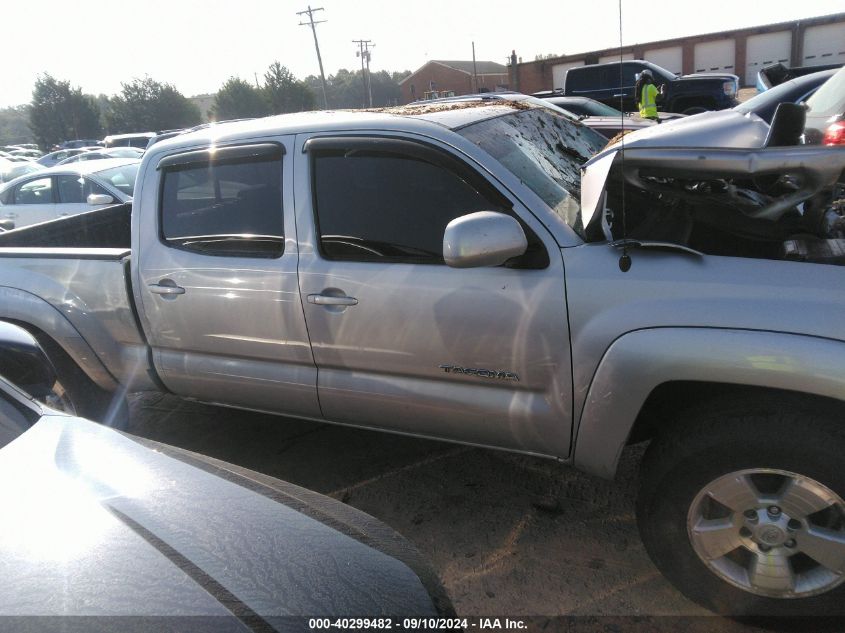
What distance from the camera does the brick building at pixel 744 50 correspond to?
32344 millimetres

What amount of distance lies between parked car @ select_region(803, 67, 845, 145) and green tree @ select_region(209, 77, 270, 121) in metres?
51.1

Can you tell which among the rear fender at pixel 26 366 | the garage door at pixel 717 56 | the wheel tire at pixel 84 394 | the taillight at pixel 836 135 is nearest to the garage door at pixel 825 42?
the garage door at pixel 717 56

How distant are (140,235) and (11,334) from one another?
41.7 inches

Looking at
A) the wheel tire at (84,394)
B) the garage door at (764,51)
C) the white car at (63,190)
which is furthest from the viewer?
the garage door at (764,51)

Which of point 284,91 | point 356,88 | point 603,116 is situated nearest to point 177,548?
point 603,116

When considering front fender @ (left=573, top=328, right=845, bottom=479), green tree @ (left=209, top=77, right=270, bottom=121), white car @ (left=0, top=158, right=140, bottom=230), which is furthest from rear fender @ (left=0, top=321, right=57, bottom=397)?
green tree @ (left=209, top=77, right=270, bottom=121)

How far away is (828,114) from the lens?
5.09 m

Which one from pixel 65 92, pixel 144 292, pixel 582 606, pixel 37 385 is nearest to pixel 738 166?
pixel 582 606

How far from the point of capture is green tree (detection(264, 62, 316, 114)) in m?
50.8

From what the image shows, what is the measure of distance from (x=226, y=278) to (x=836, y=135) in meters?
4.38

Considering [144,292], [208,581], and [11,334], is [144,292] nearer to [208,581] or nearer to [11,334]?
[11,334]

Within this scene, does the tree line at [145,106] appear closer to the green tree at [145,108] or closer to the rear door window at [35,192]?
the green tree at [145,108]

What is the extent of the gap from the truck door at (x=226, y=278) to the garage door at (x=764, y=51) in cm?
3802

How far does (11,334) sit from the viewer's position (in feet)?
8.13
